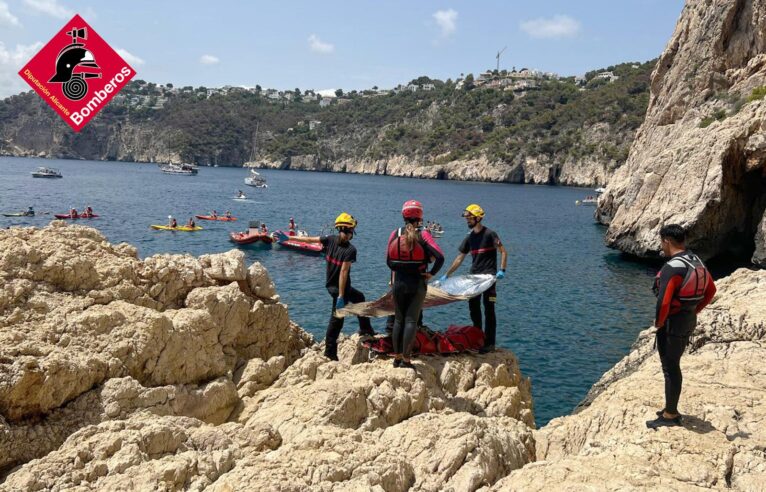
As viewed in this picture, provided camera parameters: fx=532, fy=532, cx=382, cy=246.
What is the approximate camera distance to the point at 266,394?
267 inches

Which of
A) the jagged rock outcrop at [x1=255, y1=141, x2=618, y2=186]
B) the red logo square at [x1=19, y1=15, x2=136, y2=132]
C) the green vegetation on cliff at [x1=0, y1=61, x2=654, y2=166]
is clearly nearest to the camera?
the red logo square at [x1=19, y1=15, x2=136, y2=132]

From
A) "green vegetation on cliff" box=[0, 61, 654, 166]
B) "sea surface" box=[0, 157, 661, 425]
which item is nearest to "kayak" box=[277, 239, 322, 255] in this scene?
"sea surface" box=[0, 157, 661, 425]

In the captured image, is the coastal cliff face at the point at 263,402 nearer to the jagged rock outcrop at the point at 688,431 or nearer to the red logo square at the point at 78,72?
the jagged rock outcrop at the point at 688,431

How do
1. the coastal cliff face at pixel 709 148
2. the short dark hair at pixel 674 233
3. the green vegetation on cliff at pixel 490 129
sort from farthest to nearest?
1. the green vegetation on cliff at pixel 490 129
2. the coastal cliff face at pixel 709 148
3. the short dark hair at pixel 674 233

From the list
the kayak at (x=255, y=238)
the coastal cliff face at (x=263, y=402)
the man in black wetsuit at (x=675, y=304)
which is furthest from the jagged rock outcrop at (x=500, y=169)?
the man in black wetsuit at (x=675, y=304)

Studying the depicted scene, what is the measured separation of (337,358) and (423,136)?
552 feet

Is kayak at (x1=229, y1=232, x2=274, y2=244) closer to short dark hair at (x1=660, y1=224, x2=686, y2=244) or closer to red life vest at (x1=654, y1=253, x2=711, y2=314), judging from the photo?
short dark hair at (x1=660, y1=224, x2=686, y2=244)

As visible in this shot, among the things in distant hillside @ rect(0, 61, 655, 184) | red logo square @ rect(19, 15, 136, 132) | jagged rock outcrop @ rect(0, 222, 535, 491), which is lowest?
jagged rock outcrop @ rect(0, 222, 535, 491)

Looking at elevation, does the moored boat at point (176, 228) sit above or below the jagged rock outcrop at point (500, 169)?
below

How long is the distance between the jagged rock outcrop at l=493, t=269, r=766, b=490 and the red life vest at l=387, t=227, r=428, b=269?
254cm

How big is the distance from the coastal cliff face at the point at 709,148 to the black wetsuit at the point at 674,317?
79.6 ft

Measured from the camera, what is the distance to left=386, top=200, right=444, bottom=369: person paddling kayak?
686 cm

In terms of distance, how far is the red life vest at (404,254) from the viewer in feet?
22.5

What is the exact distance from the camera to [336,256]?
323 inches
